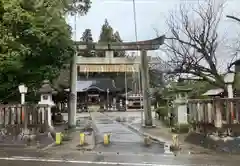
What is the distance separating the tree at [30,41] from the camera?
1841cm

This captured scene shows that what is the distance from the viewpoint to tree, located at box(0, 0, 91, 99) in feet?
60.4

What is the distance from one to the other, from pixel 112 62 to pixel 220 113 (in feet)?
46.2

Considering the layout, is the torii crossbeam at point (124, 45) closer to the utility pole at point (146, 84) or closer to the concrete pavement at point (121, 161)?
the utility pole at point (146, 84)

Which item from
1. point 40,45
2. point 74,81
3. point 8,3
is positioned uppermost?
point 8,3

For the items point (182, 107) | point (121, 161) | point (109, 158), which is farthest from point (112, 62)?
point (121, 161)

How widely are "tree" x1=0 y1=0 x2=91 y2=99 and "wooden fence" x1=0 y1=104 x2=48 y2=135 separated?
2.94 metres

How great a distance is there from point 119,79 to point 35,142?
56.9 m

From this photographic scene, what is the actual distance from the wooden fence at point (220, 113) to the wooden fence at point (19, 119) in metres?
8.22

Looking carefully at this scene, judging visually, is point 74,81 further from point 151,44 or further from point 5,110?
point 5,110

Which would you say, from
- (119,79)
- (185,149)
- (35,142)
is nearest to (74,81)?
(35,142)

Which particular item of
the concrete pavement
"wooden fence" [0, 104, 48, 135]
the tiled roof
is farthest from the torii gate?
the tiled roof

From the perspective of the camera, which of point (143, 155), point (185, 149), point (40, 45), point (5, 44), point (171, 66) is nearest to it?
point (143, 155)

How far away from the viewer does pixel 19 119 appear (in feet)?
54.6

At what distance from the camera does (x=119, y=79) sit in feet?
239
